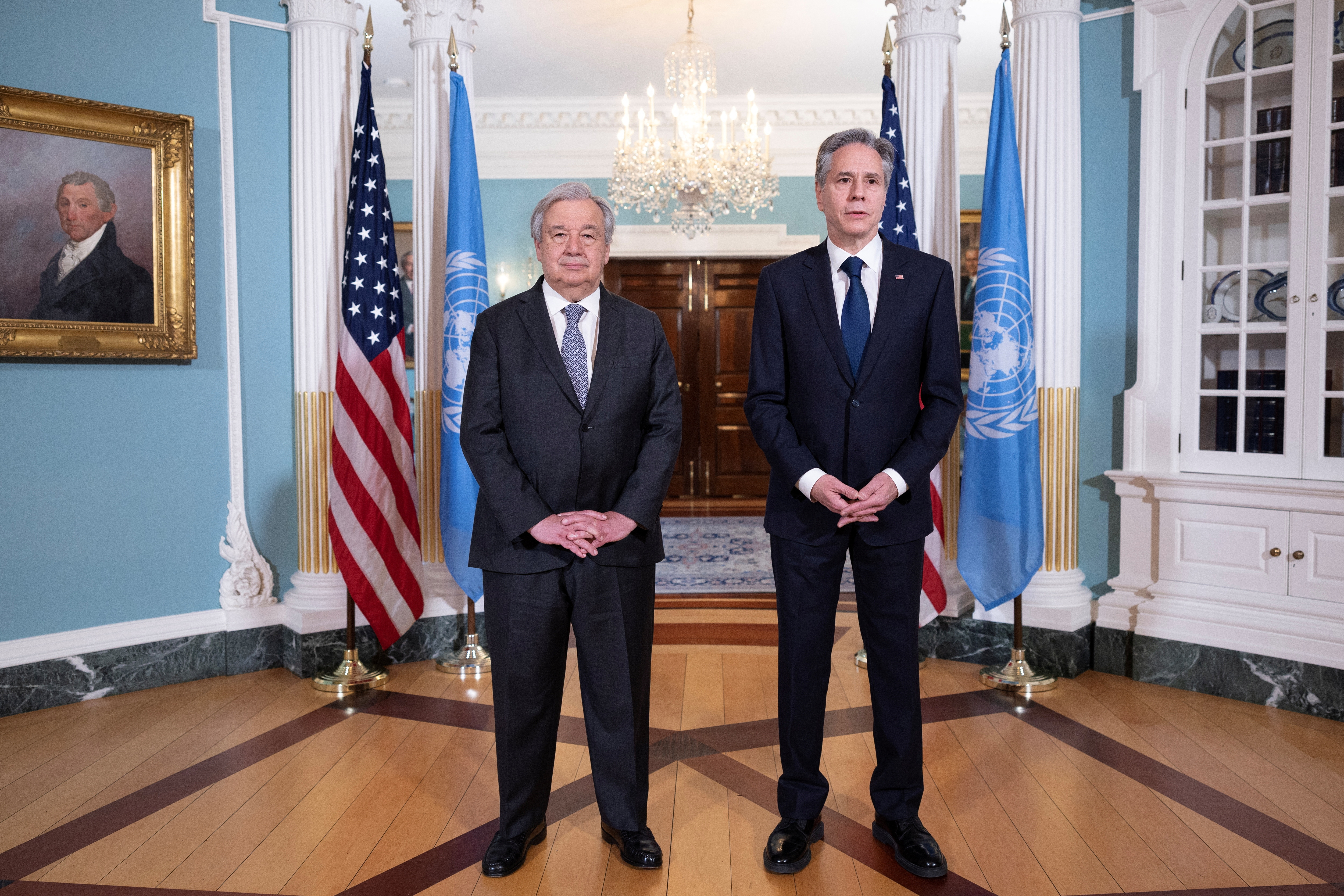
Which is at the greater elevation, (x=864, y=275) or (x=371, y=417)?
(x=864, y=275)

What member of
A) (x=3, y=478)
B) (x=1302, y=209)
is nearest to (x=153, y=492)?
(x=3, y=478)

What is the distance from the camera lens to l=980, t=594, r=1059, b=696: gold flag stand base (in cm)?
362

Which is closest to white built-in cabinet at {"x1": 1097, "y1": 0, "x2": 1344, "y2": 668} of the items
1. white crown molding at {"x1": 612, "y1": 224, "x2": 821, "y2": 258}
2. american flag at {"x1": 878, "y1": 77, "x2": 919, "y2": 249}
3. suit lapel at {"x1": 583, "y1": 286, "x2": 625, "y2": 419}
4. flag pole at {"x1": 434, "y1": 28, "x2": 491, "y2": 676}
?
american flag at {"x1": 878, "y1": 77, "x2": 919, "y2": 249}

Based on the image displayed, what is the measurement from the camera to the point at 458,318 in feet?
12.6

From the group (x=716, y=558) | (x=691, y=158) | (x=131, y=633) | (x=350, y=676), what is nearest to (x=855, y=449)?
(x=350, y=676)

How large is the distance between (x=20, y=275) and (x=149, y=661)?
5.27ft

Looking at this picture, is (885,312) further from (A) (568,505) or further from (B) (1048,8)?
(B) (1048,8)

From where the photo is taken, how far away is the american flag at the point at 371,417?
3697 millimetres

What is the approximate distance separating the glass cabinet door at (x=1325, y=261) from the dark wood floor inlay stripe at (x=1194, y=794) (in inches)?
54.3

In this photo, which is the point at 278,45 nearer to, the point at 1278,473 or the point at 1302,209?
the point at 1302,209

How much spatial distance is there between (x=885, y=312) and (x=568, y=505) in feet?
2.97

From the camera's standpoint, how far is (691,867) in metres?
2.26

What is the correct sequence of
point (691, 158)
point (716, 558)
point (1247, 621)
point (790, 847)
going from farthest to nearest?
point (716, 558) < point (691, 158) < point (1247, 621) < point (790, 847)

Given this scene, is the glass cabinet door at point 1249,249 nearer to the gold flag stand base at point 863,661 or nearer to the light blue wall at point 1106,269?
the light blue wall at point 1106,269
